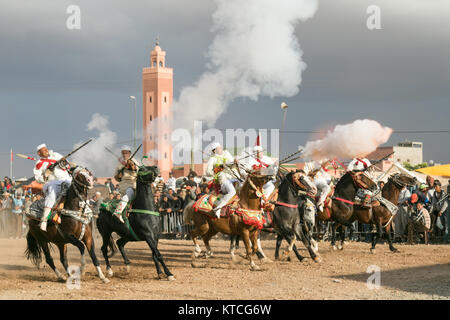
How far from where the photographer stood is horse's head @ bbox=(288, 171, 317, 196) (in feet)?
49.6

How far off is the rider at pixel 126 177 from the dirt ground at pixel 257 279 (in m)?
1.55

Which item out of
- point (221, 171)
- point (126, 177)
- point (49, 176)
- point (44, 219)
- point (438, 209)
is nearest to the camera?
point (44, 219)

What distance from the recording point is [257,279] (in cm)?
1244

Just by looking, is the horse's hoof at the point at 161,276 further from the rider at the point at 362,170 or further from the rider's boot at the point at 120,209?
the rider at the point at 362,170

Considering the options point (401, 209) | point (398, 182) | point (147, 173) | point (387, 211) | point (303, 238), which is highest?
point (147, 173)

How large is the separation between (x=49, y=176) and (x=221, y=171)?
4.26m

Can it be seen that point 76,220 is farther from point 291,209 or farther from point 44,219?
point 291,209

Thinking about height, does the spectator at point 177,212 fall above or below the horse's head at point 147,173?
below

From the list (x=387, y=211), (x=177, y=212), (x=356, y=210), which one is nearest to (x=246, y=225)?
(x=356, y=210)

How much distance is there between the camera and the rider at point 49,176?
12.4 meters

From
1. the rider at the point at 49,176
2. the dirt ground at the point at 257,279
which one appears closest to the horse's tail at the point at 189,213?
the dirt ground at the point at 257,279
